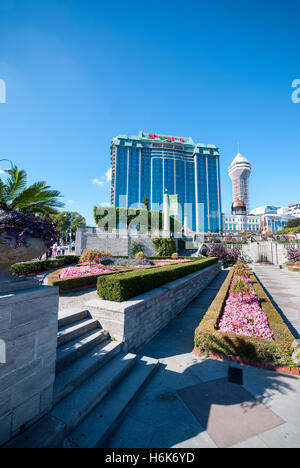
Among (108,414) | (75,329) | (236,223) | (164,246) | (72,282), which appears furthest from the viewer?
(236,223)

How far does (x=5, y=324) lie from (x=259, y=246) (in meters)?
36.2

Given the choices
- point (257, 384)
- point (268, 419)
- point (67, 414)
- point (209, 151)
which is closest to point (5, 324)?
point (67, 414)

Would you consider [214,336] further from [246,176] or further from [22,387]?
[246,176]

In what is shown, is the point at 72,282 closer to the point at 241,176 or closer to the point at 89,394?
the point at 89,394

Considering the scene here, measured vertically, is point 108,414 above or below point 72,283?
Result: below

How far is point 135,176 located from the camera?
301 feet

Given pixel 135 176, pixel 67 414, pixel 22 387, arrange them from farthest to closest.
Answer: pixel 135 176
pixel 67 414
pixel 22 387

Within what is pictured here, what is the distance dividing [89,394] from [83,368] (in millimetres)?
409

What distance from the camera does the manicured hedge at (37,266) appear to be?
1109 centimetres

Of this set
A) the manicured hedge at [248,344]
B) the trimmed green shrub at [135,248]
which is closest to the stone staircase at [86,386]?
the manicured hedge at [248,344]

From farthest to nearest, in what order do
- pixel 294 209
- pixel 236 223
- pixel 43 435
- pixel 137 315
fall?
pixel 294 209, pixel 236 223, pixel 137 315, pixel 43 435

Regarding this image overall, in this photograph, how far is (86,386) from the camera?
2.80 meters

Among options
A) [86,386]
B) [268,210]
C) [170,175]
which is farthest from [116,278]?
[268,210]

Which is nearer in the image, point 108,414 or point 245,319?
point 108,414
